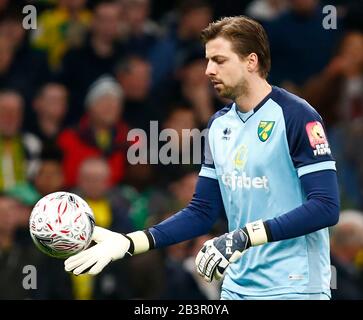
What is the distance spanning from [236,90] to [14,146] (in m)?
4.46

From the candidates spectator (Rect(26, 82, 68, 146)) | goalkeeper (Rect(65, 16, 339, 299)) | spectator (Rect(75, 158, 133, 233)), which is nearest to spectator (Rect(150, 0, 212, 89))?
spectator (Rect(26, 82, 68, 146))

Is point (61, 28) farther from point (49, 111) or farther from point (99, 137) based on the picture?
point (99, 137)

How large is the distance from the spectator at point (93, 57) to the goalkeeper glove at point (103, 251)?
4.44m

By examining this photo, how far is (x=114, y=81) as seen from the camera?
9.64 metres

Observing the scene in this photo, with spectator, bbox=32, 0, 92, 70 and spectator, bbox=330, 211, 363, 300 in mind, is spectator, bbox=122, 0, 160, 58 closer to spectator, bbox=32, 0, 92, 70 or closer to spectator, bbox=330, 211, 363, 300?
spectator, bbox=32, 0, 92, 70

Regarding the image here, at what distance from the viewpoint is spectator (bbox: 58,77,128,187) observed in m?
9.30

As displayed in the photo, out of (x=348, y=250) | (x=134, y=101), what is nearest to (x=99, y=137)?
(x=134, y=101)

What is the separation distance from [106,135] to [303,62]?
1.96m

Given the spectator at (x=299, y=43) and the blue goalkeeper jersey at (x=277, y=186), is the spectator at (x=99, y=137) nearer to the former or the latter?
the spectator at (x=299, y=43)

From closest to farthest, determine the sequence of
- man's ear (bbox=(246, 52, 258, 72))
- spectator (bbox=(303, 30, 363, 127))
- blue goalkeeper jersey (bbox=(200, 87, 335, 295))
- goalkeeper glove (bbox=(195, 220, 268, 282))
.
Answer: goalkeeper glove (bbox=(195, 220, 268, 282))
blue goalkeeper jersey (bbox=(200, 87, 335, 295))
man's ear (bbox=(246, 52, 258, 72))
spectator (bbox=(303, 30, 363, 127))

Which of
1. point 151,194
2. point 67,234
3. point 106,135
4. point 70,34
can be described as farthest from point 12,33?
point 67,234

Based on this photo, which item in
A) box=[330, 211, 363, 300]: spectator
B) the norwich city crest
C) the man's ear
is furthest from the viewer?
box=[330, 211, 363, 300]: spectator

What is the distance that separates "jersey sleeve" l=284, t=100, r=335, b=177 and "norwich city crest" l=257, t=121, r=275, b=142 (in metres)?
0.11

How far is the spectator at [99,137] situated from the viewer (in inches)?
366
